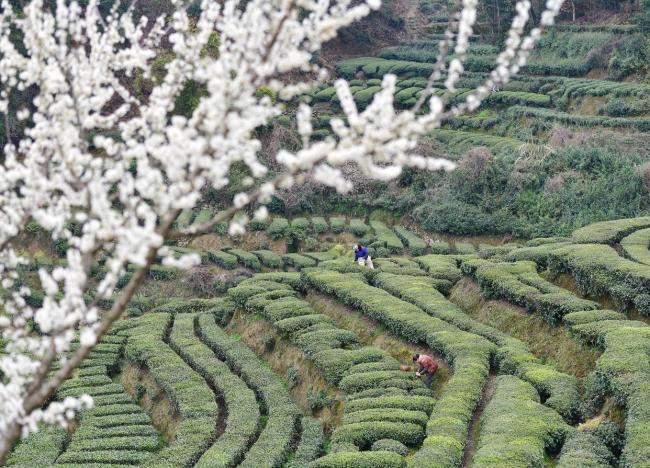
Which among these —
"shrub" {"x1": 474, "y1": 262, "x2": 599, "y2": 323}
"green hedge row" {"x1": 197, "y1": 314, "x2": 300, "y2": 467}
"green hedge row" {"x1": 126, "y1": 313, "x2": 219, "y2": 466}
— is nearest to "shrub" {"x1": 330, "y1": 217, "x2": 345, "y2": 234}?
"green hedge row" {"x1": 197, "y1": 314, "x2": 300, "y2": 467}

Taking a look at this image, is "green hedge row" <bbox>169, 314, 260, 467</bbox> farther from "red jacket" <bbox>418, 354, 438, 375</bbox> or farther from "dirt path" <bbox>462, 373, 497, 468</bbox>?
"dirt path" <bbox>462, 373, 497, 468</bbox>

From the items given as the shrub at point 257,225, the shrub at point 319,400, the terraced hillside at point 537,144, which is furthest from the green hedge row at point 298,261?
the shrub at point 319,400

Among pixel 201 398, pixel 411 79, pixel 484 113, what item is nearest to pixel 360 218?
pixel 484 113

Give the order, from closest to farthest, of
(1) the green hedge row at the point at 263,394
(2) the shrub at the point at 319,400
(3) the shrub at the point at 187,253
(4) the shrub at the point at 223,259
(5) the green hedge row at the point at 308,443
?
(5) the green hedge row at the point at 308,443
(1) the green hedge row at the point at 263,394
(2) the shrub at the point at 319,400
(4) the shrub at the point at 223,259
(3) the shrub at the point at 187,253

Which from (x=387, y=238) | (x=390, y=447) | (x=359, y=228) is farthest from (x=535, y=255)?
(x=359, y=228)

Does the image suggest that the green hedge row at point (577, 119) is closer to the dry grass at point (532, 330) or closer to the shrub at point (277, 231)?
the shrub at point (277, 231)
